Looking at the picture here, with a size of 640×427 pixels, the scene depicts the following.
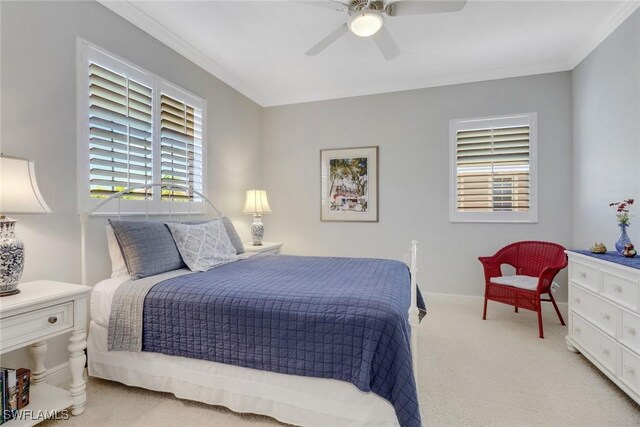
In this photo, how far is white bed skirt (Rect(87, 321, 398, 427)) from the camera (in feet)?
5.11

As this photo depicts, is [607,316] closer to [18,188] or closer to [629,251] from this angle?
[629,251]

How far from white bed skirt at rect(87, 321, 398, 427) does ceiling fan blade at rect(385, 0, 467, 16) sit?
2.17 m

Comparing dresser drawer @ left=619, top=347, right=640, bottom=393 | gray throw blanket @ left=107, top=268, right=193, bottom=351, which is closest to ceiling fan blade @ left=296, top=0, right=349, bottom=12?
gray throw blanket @ left=107, top=268, right=193, bottom=351

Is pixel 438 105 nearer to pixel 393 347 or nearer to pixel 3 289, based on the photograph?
pixel 393 347

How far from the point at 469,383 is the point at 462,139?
276cm

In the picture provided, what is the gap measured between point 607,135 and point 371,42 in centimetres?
228

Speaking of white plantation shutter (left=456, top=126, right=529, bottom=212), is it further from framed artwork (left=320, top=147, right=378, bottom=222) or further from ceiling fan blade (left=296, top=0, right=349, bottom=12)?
ceiling fan blade (left=296, top=0, right=349, bottom=12)

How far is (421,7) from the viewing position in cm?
206

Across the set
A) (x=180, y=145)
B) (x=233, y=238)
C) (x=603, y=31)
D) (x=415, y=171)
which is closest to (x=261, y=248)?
(x=233, y=238)

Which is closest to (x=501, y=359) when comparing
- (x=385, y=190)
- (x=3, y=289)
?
(x=385, y=190)

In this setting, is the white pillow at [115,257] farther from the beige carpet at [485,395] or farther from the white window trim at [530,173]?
the white window trim at [530,173]

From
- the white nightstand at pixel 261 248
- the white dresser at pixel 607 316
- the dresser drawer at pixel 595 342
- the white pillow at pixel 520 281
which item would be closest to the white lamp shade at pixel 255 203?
the white nightstand at pixel 261 248

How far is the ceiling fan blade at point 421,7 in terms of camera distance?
74.9 inches

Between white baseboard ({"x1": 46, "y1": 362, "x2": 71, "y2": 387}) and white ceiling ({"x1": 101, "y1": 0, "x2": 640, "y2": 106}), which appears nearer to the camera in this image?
white baseboard ({"x1": 46, "y1": 362, "x2": 71, "y2": 387})
